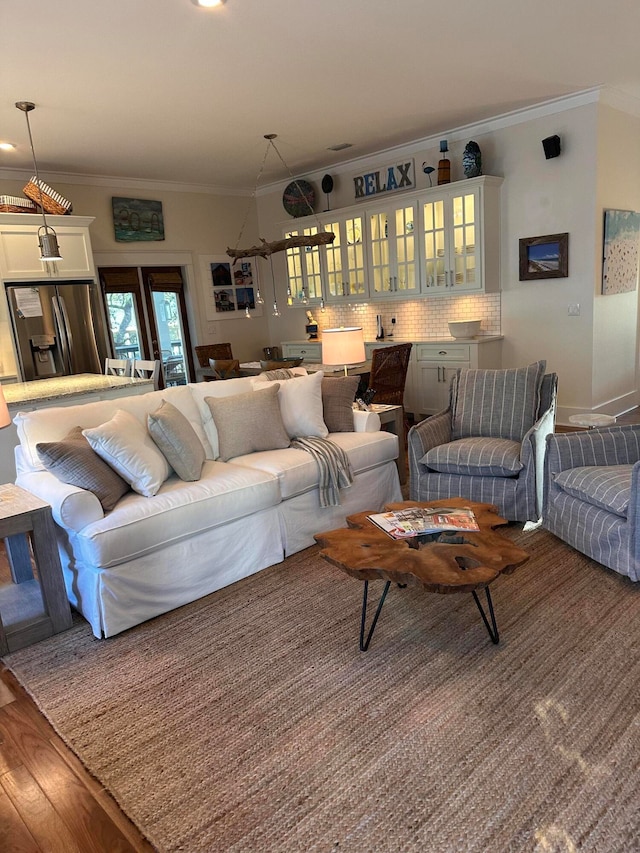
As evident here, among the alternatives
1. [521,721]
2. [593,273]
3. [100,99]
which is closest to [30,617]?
[521,721]

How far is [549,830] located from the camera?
161 cm

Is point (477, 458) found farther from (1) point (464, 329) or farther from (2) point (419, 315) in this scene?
(2) point (419, 315)

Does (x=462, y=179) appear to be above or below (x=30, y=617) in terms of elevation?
above

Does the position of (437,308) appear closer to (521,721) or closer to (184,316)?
(184,316)

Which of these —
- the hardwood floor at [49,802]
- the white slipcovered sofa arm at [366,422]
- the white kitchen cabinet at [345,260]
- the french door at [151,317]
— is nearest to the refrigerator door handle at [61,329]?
the french door at [151,317]

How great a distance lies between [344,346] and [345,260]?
288 cm

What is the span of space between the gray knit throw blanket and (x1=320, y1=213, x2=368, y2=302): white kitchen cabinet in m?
3.75

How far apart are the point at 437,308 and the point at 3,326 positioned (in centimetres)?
444

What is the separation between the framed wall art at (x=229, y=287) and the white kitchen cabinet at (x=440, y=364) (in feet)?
8.23

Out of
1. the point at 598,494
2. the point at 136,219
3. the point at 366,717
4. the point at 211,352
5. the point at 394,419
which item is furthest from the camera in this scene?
the point at 211,352

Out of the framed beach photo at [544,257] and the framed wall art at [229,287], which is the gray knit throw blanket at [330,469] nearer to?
the framed beach photo at [544,257]

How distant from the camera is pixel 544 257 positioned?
221 inches

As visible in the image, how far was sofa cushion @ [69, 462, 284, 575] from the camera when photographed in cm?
265

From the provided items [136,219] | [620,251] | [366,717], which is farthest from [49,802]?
[136,219]
